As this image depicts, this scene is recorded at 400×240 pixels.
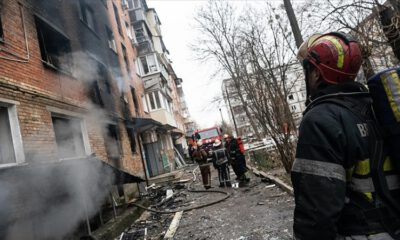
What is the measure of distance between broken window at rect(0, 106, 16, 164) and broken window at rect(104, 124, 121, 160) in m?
4.84

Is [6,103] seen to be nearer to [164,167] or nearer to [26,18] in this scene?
[26,18]

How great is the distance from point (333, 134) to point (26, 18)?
782 centimetres

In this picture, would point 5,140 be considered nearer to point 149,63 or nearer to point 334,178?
point 334,178

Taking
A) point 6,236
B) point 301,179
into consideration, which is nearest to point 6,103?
point 6,236

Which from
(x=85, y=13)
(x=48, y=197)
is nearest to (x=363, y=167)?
(x=48, y=197)

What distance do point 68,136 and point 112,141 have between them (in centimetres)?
336

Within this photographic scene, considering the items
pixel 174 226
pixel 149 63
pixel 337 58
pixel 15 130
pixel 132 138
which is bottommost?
pixel 174 226

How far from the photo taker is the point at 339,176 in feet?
4.79

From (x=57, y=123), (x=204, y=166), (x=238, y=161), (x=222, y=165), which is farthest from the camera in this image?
(x=204, y=166)

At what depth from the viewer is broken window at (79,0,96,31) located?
1182 centimetres

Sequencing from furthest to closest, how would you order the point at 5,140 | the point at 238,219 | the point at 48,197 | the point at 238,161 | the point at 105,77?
the point at 105,77, the point at 238,161, the point at 238,219, the point at 5,140, the point at 48,197

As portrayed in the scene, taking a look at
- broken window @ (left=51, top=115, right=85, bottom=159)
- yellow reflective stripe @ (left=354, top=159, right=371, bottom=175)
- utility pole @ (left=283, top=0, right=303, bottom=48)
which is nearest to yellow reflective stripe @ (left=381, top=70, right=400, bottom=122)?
yellow reflective stripe @ (left=354, top=159, right=371, bottom=175)

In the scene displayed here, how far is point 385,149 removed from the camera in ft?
5.16

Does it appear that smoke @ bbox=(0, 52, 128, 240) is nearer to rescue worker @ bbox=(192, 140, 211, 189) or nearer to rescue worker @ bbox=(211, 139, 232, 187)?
rescue worker @ bbox=(192, 140, 211, 189)
